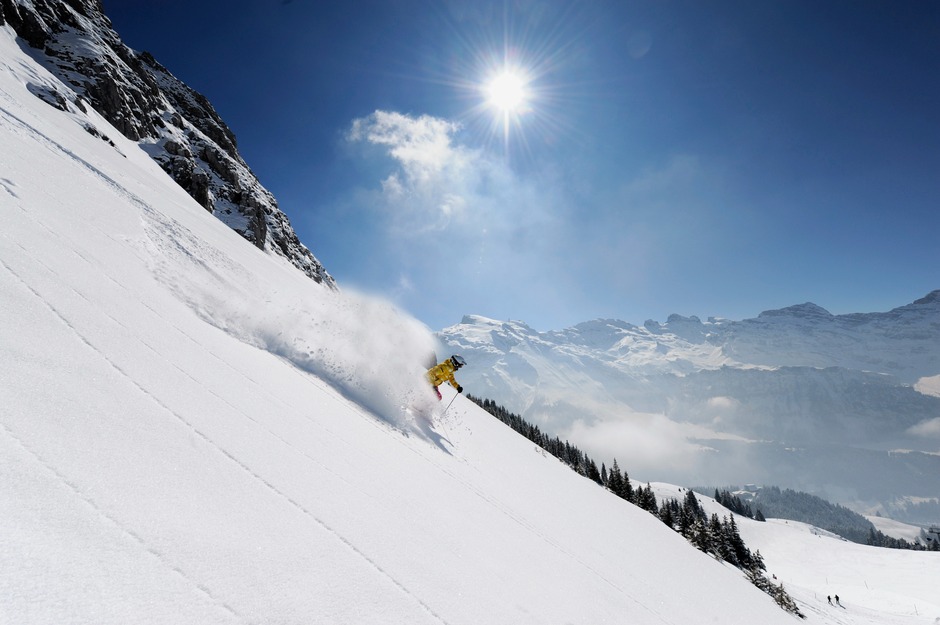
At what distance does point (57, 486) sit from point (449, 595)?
3957mm

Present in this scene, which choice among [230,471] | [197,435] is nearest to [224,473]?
[230,471]

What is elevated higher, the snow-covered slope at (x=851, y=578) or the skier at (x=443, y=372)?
the snow-covered slope at (x=851, y=578)

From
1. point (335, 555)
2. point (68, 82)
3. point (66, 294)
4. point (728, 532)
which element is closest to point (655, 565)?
point (335, 555)

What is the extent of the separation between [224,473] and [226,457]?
1.20 ft

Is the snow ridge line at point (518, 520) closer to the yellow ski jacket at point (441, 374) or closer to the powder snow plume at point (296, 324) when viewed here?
the powder snow plume at point (296, 324)

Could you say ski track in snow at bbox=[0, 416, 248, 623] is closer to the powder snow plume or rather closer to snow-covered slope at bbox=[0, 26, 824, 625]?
snow-covered slope at bbox=[0, 26, 824, 625]

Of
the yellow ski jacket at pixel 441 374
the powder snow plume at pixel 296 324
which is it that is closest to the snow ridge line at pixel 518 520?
the powder snow plume at pixel 296 324

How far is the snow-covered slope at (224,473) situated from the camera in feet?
9.72

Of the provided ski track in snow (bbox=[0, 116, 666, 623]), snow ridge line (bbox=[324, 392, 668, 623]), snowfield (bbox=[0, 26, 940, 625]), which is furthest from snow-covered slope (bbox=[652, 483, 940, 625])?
ski track in snow (bbox=[0, 116, 666, 623])

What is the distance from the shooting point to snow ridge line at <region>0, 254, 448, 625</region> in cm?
304

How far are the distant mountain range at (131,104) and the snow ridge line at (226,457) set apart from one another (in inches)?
1522

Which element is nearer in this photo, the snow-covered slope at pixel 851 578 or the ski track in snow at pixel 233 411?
the ski track in snow at pixel 233 411

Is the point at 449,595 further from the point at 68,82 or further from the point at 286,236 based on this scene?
the point at 286,236

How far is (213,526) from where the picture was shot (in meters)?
3.63
